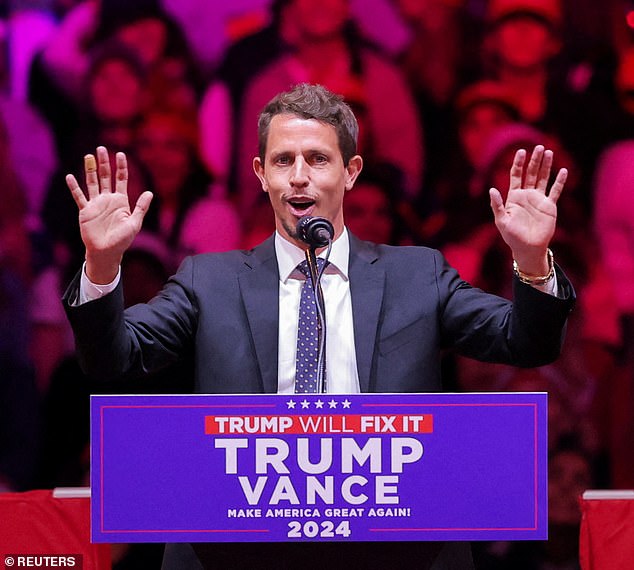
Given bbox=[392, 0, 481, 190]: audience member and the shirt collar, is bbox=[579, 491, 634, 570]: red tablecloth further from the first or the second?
bbox=[392, 0, 481, 190]: audience member

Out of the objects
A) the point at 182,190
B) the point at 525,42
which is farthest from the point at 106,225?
the point at 525,42

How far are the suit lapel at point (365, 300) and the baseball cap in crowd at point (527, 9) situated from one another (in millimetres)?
1973

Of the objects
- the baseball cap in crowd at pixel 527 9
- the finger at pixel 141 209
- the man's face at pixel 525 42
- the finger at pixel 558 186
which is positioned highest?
the baseball cap in crowd at pixel 527 9

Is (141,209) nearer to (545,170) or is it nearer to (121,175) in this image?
(121,175)

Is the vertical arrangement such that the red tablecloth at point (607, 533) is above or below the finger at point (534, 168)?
below

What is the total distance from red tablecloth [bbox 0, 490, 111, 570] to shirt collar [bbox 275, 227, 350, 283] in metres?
0.74

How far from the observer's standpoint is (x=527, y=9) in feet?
13.1

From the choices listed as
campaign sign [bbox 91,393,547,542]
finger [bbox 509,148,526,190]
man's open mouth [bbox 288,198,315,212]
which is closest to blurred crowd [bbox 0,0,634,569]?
man's open mouth [bbox 288,198,315,212]

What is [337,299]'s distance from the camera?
2.27 metres

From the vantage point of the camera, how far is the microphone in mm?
1841

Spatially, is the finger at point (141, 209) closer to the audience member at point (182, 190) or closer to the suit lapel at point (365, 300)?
the suit lapel at point (365, 300)

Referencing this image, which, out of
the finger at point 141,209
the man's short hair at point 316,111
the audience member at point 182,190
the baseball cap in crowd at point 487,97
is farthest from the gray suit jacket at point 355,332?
the baseball cap in crowd at point 487,97

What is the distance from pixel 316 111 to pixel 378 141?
5.68 ft

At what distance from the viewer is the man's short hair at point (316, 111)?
7.63 ft
